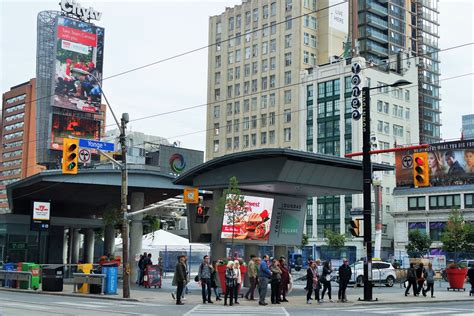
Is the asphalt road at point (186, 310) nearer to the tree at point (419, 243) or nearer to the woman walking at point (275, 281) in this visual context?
the woman walking at point (275, 281)

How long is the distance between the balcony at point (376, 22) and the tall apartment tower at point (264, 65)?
14.3 ft

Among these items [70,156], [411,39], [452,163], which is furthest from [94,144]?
[411,39]

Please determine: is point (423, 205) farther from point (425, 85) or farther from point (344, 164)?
point (344, 164)

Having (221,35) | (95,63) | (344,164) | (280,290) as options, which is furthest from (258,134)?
(280,290)

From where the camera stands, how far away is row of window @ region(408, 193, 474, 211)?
86.6 metres

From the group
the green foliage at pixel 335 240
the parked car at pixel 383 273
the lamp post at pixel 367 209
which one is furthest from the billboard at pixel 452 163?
the lamp post at pixel 367 209

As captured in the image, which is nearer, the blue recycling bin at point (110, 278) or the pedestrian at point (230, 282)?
the pedestrian at point (230, 282)

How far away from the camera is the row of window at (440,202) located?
3410 inches

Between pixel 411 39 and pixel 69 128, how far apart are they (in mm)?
64036

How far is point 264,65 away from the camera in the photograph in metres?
116

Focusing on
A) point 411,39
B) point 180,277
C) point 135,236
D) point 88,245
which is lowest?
point 180,277

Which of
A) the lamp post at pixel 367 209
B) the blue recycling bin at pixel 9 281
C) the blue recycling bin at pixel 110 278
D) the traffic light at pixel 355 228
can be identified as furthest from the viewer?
the blue recycling bin at pixel 9 281

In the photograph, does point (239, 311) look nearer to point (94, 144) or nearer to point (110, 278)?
point (94, 144)

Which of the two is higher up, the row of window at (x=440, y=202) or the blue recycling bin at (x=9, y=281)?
the row of window at (x=440, y=202)
